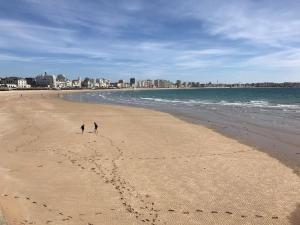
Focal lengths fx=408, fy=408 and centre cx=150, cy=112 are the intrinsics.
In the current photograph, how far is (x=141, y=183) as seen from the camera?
14180 millimetres

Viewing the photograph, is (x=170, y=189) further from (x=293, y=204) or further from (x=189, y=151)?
(x=189, y=151)

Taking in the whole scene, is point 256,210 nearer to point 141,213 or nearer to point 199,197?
point 199,197

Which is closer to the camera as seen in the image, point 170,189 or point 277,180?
point 170,189

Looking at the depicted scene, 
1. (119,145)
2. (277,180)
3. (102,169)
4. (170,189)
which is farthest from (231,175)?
(119,145)

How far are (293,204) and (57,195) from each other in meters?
7.15

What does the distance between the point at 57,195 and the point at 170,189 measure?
3652mm

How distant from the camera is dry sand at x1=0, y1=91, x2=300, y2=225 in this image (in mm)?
11016

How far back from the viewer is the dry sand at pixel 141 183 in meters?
11.0

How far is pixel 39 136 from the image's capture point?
25.4 metres

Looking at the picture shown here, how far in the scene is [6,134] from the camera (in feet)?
85.3

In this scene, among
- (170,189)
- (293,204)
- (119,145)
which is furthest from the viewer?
(119,145)

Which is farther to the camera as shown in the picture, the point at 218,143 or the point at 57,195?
the point at 218,143

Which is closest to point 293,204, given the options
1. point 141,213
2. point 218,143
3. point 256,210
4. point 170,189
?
point 256,210

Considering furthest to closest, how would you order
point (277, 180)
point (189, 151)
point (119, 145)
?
point (119, 145) < point (189, 151) < point (277, 180)
